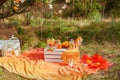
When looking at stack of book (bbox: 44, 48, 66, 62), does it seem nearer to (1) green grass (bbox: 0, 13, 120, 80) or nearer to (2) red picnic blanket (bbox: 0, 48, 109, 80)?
(2) red picnic blanket (bbox: 0, 48, 109, 80)

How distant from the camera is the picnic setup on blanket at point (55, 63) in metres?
4.71

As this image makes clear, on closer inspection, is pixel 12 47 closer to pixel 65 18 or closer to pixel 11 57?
pixel 11 57

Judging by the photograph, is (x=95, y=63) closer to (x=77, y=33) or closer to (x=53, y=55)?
(x=53, y=55)

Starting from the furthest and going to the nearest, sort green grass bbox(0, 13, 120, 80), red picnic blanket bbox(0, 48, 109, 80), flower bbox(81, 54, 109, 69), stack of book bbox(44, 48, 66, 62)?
green grass bbox(0, 13, 120, 80)
stack of book bbox(44, 48, 66, 62)
flower bbox(81, 54, 109, 69)
red picnic blanket bbox(0, 48, 109, 80)

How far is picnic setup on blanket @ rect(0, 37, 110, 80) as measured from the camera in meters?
4.71

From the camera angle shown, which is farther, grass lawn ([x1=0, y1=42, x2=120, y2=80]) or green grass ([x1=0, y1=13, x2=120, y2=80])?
green grass ([x1=0, y1=13, x2=120, y2=80])

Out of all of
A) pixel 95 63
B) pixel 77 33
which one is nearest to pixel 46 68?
pixel 95 63

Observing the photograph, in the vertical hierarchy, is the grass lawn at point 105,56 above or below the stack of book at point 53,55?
below

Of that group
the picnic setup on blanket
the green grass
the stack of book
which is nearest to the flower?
the picnic setup on blanket

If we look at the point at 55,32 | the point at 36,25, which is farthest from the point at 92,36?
the point at 36,25

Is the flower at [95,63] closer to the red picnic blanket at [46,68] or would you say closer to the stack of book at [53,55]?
the red picnic blanket at [46,68]

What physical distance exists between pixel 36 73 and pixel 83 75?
72cm

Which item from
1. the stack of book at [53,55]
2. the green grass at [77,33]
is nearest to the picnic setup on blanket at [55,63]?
the stack of book at [53,55]

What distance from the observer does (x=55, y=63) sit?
5.38 meters
